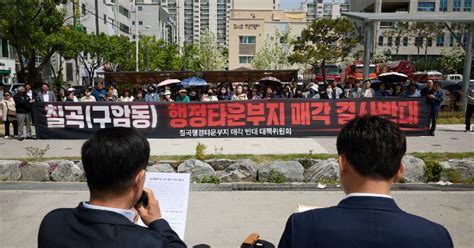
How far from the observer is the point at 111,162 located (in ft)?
5.46

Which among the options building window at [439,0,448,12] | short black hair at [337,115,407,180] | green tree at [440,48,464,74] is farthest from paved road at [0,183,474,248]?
building window at [439,0,448,12]

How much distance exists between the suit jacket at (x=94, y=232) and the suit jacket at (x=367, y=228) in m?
0.58

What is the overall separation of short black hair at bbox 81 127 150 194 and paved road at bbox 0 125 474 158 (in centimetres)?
734

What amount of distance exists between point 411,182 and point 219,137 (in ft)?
17.8

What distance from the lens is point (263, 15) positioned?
80188mm

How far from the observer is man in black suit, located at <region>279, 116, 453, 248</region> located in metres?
1.50

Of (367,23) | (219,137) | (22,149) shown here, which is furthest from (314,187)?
(367,23)

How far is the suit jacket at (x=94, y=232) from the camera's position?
153 centimetres

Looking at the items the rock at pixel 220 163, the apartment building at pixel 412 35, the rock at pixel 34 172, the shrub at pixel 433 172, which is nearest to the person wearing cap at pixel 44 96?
the rock at pixel 34 172

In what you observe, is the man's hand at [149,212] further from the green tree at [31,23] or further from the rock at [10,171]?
the green tree at [31,23]

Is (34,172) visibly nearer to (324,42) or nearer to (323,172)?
(323,172)

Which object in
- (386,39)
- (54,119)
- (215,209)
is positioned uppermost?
(386,39)

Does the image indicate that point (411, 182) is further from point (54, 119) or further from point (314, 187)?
point (54, 119)

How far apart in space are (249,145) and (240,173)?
2.97m
